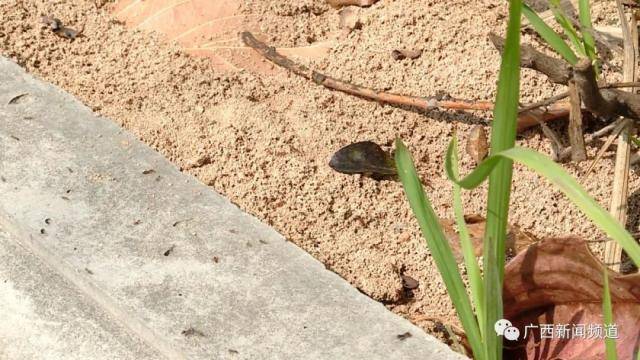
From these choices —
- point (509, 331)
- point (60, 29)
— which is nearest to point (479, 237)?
point (509, 331)

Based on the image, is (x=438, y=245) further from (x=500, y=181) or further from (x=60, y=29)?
(x=60, y=29)

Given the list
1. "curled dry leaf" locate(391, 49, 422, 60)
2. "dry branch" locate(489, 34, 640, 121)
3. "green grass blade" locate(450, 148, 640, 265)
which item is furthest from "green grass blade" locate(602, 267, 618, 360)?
"curled dry leaf" locate(391, 49, 422, 60)

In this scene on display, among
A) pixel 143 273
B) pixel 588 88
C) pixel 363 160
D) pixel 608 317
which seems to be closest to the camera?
pixel 608 317

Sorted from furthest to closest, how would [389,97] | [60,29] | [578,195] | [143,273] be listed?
[60,29] < [389,97] < [143,273] < [578,195]

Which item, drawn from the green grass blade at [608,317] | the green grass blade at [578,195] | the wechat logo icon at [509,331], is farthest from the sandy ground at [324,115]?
the green grass blade at [578,195]

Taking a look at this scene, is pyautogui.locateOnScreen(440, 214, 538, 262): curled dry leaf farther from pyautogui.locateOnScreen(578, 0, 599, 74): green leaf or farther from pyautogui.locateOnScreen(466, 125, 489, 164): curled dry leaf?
pyautogui.locateOnScreen(578, 0, 599, 74): green leaf

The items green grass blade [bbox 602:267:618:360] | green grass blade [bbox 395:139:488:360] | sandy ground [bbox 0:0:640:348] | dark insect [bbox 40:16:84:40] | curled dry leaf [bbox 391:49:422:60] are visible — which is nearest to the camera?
green grass blade [bbox 602:267:618:360]

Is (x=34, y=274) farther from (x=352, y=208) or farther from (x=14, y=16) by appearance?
(x=14, y=16)
